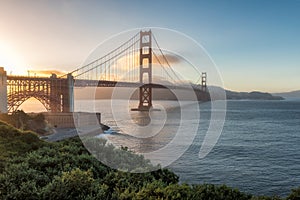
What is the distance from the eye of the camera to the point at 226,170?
25.4m

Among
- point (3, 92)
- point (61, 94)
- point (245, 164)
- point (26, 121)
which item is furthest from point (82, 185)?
point (61, 94)

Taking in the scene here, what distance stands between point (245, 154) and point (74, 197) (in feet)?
95.7

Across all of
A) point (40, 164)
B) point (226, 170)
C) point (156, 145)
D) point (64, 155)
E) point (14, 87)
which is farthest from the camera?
point (14, 87)

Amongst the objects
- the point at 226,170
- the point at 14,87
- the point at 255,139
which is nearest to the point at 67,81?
the point at 14,87

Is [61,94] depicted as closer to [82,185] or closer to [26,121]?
[26,121]

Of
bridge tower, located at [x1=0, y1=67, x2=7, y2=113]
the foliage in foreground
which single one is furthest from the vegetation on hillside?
the foliage in foreground

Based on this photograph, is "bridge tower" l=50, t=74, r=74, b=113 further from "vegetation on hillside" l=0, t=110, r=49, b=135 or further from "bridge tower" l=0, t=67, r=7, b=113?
"vegetation on hillside" l=0, t=110, r=49, b=135

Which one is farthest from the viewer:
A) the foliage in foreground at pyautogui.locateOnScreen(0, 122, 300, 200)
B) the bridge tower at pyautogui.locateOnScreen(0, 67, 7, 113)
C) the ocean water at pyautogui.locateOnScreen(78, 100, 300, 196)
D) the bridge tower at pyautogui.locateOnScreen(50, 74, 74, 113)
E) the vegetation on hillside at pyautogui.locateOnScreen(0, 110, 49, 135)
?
the bridge tower at pyautogui.locateOnScreen(50, 74, 74, 113)

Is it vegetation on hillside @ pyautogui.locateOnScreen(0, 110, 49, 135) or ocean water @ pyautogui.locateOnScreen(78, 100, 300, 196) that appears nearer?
ocean water @ pyautogui.locateOnScreen(78, 100, 300, 196)

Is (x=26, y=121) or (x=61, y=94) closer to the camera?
(x=26, y=121)

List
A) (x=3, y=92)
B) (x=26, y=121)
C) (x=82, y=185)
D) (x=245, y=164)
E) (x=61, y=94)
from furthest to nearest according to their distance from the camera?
(x=61, y=94), (x=3, y=92), (x=26, y=121), (x=245, y=164), (x=82, y=185)

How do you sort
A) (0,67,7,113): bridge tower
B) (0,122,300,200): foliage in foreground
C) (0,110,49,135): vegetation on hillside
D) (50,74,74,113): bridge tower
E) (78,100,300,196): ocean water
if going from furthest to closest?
(50,74,74,113): bridge tower → (0,67,7,113): bridge tower → (0,110,49,135): vegetation on hillside → (78,100,300,196): ocean water → (0,122,300,200): foliage in foreground

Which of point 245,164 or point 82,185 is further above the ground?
point 82,185

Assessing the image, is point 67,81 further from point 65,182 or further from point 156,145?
point 65,182
